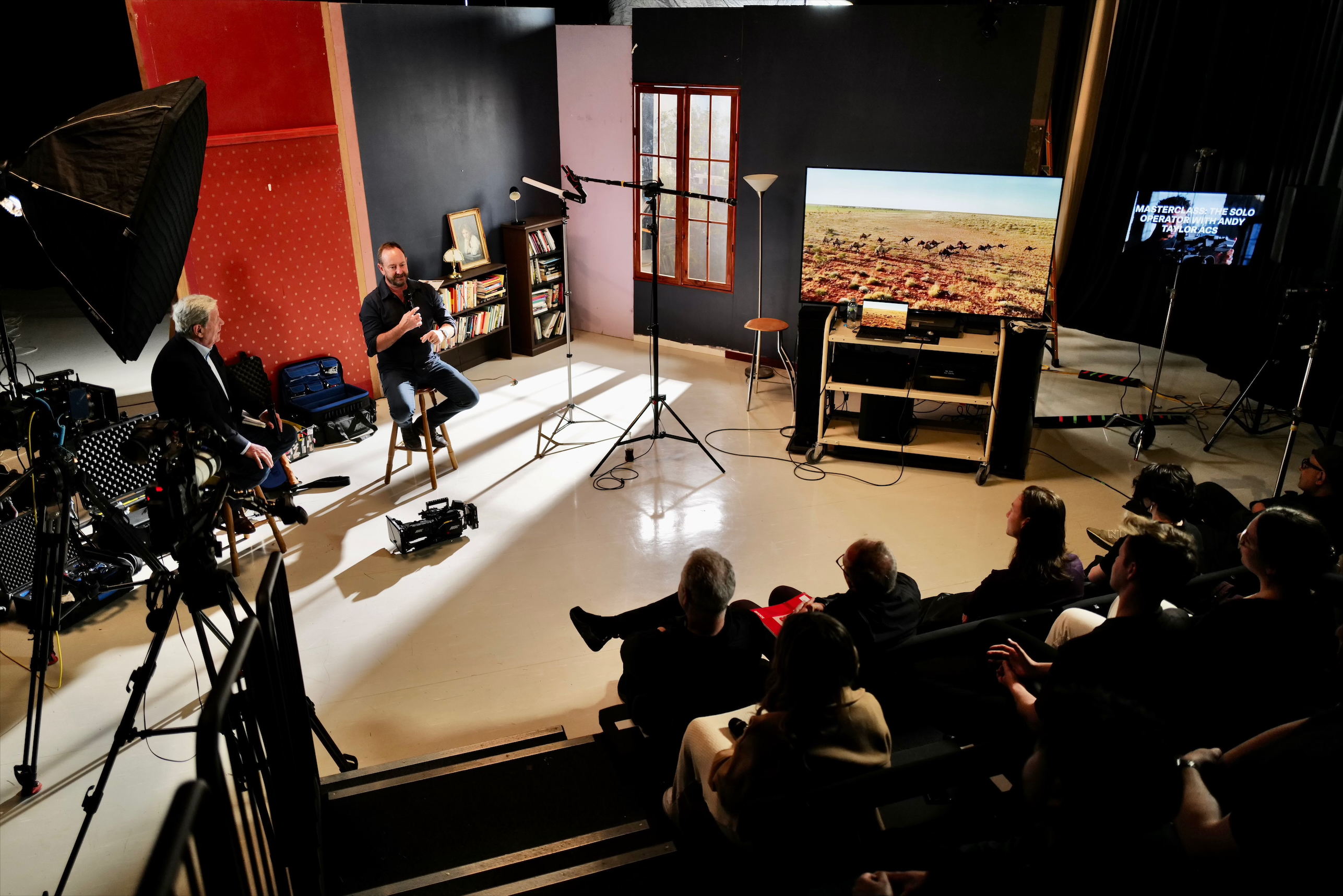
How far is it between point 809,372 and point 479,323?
2.68 meters

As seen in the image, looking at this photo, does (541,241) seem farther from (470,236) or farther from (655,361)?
(655,361)

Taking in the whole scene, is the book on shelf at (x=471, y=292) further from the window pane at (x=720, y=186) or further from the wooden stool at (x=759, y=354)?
the wooden stool at (x=759, y=354)

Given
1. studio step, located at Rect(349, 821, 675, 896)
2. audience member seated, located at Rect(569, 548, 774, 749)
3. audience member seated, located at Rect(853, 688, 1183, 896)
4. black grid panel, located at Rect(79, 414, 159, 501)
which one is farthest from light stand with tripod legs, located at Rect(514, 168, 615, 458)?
audience member seated, located at Rect(853, 688, 1183, 896)

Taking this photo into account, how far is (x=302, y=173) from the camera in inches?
223

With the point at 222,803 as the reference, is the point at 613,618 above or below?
below

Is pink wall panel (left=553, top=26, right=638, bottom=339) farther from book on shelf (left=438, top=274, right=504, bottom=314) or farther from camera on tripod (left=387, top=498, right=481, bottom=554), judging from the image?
camera on tripod (left=387, top=498, right=481, bottom=554)

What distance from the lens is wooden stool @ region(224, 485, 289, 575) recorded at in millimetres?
4145

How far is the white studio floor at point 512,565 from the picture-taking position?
3203 mm

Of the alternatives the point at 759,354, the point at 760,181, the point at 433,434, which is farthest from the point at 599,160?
the point at 433,434

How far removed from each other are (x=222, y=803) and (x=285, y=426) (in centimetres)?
406

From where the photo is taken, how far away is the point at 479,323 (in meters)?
6.98

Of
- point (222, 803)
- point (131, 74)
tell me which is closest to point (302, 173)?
point (131, 74)

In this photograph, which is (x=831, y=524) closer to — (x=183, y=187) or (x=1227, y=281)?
(x=183, y=187)

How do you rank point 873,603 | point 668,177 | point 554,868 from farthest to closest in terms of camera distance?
point 668,177 < point 873,603 < point 554,868
